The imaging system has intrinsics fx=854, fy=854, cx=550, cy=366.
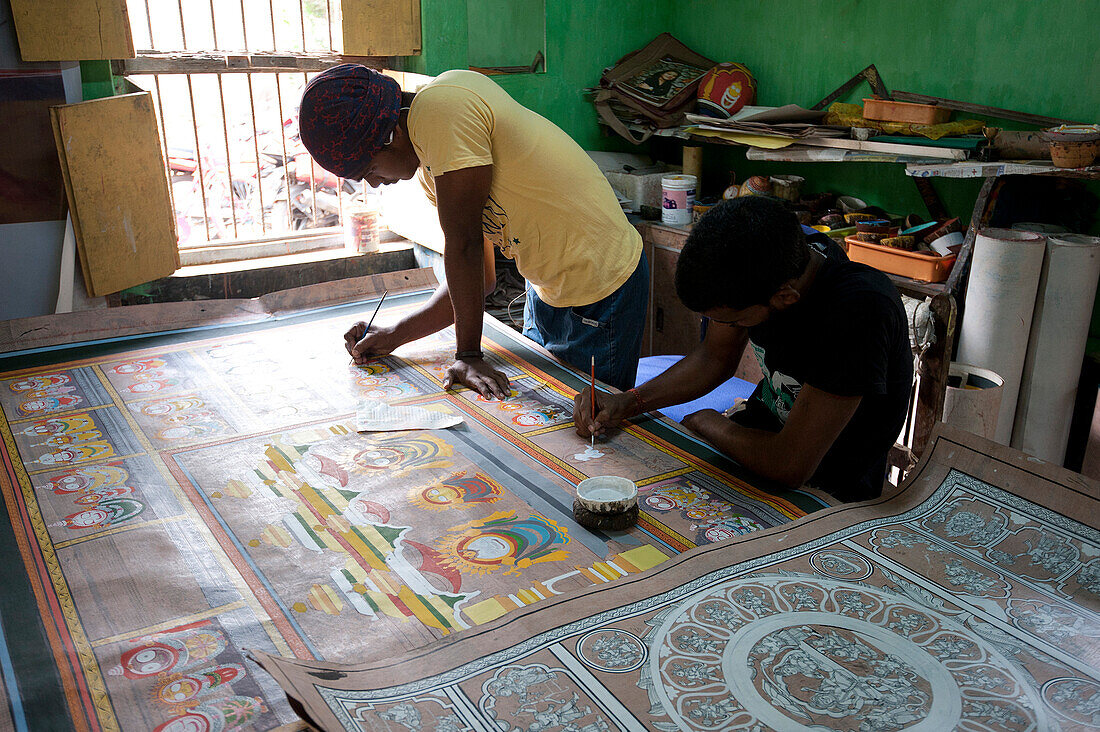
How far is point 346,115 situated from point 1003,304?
2052 mm

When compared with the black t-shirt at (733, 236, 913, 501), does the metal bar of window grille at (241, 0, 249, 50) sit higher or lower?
higher

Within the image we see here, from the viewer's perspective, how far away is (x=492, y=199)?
2.21 m

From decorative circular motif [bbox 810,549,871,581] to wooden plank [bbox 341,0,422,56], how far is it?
8.99ft

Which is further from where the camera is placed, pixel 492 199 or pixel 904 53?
pixel 904 53

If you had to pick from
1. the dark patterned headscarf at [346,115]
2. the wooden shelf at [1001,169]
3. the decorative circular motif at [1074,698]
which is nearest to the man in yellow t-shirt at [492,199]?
the dark patterned headscarf at [346,115]

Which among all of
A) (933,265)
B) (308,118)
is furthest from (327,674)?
(933,265)

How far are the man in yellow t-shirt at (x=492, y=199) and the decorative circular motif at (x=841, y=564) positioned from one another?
3.30ft

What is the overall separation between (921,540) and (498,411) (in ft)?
3.38

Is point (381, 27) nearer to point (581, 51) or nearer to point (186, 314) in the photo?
point (581, 51)

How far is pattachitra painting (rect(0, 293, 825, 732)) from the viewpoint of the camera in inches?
49.5

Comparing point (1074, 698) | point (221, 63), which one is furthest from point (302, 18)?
point (1074, 698)

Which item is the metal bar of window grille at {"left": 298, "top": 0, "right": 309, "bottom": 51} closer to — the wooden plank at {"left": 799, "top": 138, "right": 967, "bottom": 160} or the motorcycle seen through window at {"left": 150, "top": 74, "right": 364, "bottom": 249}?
the motorcycle seen through window at {"left": 150, "top": 74, "right": 364, "bottom": 249}

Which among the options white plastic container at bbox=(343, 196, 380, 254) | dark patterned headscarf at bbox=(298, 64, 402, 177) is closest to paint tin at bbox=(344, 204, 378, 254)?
white plastic container at bbox=(343, 196, 380, 254)

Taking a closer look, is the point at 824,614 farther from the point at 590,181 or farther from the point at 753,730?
the point at 590,181
